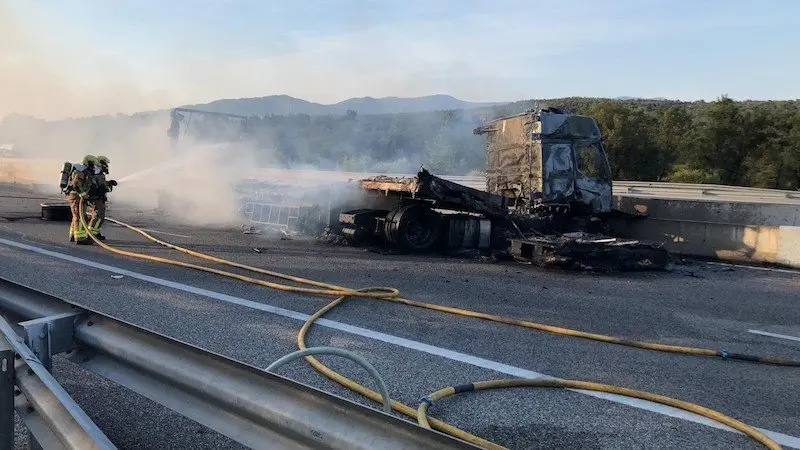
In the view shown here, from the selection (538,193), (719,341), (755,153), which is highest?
(755,153)

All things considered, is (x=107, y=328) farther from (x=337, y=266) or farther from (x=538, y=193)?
(x=538, y=193)

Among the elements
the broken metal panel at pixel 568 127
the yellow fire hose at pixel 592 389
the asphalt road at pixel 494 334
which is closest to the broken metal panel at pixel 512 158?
the broken metal panel at pixel 568 127

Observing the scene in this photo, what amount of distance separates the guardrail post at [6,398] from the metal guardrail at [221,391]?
22cm

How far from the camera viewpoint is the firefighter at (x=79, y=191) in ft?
36.4

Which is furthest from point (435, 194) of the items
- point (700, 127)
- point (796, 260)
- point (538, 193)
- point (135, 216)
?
point (700, 127)

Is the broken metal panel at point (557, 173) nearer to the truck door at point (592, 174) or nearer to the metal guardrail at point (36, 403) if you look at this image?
the truck door at point (592, 174)

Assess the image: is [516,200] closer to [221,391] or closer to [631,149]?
[221,391]

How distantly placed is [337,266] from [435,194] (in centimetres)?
249

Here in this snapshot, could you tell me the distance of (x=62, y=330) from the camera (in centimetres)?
304

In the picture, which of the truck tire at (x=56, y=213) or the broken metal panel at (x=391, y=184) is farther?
the truck tire at (x=56, y=213)

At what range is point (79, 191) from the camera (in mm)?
11438

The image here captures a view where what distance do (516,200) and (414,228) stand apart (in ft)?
7.02

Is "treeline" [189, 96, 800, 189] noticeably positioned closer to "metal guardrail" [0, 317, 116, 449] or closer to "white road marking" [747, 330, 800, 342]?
"white road marking" [747, 330, 800, 342]

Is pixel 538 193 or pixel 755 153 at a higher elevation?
pixel 755 153
